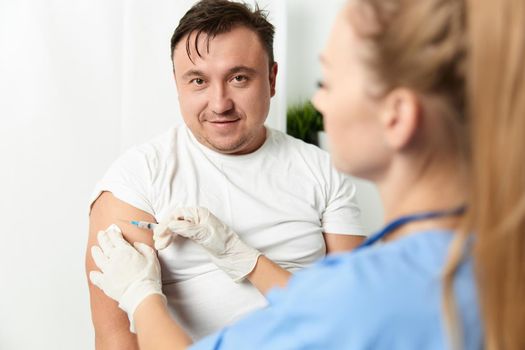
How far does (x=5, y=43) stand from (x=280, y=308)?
63.3 inches

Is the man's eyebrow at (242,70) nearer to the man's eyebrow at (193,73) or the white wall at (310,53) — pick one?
the man's eyebrow at (193,73)

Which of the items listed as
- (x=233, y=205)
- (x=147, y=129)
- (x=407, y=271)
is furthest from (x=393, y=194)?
(x=147, y=129)

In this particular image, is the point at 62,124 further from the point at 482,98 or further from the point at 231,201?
the point at 482,98

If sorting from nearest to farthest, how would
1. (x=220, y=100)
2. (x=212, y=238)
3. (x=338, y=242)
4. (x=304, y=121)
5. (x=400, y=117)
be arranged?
1. (x=400, y=117)
2. (x=212, y=238)
3. (x=220, y=100)
4. (x=338, y=242)
5. (x=304, y=121)

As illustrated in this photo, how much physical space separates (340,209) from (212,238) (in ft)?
1.40

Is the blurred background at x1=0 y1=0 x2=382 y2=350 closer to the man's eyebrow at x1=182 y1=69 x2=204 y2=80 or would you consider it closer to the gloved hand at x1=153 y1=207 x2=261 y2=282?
the man's eyebrow at x1=182 y1=69 x2=204 y2=80

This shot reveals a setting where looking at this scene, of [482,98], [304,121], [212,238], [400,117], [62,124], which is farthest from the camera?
Answer: [304,121]

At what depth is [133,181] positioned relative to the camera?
185 centimetres

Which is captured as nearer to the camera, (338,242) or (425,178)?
(425,178)

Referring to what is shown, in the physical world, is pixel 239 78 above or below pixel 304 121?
above

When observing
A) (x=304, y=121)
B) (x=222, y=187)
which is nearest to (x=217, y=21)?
(x=222, y=187)

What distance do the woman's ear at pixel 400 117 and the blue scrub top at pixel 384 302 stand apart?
13 cm

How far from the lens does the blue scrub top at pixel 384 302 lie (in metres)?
0.91

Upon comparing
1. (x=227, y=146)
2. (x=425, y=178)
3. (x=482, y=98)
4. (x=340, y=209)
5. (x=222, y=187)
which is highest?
(x=482, y=98)
